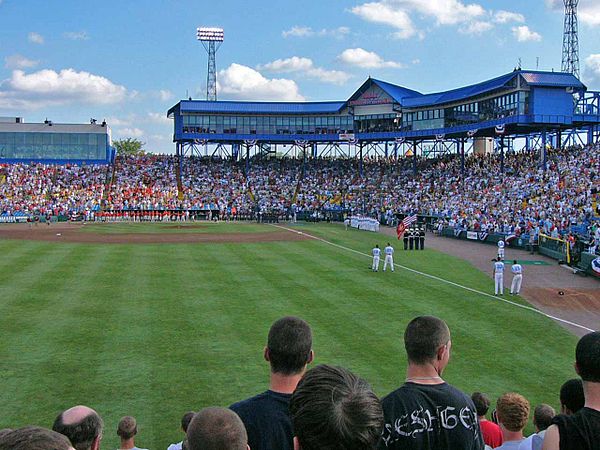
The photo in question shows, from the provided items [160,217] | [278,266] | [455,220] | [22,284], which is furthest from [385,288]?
[160,217]

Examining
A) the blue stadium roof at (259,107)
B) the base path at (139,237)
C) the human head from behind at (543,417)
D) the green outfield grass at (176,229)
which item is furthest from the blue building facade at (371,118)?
the human head from behind at (543,417)

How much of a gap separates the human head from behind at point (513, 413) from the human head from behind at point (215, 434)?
12.7 ft

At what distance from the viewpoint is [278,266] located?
2998 centimetres

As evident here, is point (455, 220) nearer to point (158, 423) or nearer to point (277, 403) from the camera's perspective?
point (158, 423)

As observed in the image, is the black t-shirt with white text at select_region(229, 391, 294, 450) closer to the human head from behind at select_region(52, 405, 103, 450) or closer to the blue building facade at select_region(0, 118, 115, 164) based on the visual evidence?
the human head from behind at select_region(52, 405, 103, 450)

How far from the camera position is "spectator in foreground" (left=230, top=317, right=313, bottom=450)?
4.37 metres

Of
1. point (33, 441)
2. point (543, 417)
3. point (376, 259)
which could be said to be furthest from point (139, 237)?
point (33, 441)

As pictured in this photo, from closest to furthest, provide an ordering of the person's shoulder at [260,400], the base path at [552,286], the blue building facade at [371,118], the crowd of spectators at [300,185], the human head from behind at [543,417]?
the person's shoulder at [260,400] → the human head from behind at [543,417] → the base path at [552,286] → the crowd of spectators at [300,185] → the blue building facade at [371,118]

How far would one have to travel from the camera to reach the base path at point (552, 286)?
2027 cm

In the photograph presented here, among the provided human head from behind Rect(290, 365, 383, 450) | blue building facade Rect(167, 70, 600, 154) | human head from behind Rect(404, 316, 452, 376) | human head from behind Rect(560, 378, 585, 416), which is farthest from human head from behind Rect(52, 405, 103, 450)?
blue building facade Rect(167, 70, 600, 154)

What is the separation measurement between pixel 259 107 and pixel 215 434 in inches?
3020

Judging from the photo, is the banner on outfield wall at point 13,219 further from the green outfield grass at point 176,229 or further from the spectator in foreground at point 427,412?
the spectator in foreground at point 427,412

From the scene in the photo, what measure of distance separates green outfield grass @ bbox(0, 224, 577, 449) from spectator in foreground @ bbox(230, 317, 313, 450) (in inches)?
241

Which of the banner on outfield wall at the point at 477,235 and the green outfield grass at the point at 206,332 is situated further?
the banner on outfield wall at the point at 477,235
